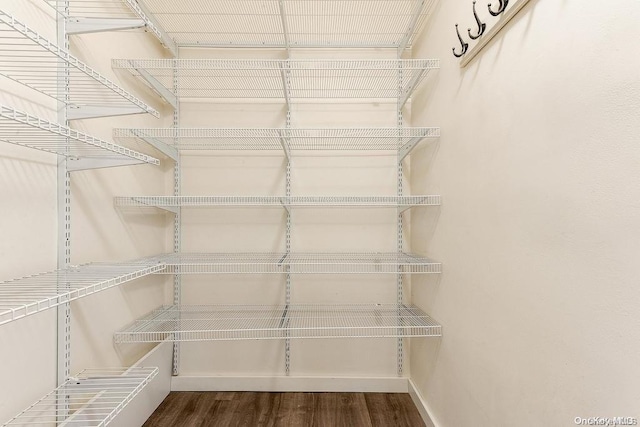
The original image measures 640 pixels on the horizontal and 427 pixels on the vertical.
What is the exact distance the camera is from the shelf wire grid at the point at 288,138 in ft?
5.61

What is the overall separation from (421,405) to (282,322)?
79 cm

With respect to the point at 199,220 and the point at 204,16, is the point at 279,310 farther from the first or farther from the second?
the point at 204,16

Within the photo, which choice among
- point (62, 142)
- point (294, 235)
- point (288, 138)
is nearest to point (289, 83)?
point (288, 138)

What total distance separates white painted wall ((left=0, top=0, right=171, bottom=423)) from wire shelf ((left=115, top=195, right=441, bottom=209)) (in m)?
0.11

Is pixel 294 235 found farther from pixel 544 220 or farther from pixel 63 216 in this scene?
pixel 544 220

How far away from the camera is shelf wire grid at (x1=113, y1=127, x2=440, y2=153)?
171 cm

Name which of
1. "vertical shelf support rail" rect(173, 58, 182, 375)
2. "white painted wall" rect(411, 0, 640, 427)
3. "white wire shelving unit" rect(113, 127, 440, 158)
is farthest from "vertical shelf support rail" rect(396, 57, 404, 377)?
"vertical shelf support rail" rect(173, 58, 182, 375)

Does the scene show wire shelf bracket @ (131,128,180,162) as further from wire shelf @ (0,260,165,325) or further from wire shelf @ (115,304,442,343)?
A: wire shelf @ (115,304,442,343)

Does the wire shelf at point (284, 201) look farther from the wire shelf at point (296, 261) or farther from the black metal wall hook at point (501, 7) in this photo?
the black metal wall hook at point (501, 7)

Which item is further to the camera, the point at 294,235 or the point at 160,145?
the point at 294,235

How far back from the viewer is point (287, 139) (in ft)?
6.09

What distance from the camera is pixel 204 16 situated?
187cm

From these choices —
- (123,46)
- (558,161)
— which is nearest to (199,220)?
(123,46)

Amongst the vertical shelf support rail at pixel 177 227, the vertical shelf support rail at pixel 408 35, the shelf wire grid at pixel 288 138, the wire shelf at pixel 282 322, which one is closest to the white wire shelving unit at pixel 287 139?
the shelf wire grid at pixel 288 138
